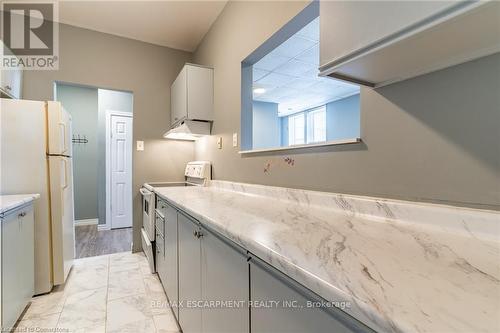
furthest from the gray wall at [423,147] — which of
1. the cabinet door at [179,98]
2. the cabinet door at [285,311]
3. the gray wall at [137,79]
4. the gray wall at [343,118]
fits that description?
the gray wall at [343,118]

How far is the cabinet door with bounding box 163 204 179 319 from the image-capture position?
5.25ft

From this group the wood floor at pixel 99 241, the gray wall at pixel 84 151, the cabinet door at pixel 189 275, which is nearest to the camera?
the cabinet door at pixel 189 275

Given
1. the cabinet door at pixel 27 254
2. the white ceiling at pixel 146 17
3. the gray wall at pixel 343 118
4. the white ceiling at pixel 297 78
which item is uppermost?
the white ceiling at pixel 146 17

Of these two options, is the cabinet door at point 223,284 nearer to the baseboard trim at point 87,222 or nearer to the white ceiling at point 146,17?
the white ceiling at point 146,17

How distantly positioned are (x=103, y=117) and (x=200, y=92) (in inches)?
103

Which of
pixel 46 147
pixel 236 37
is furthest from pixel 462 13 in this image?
pixel 46 147

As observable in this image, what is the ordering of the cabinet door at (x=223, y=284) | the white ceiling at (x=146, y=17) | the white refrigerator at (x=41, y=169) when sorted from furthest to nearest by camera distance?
the white ceiling at (x=146, y=17) < the white refrigerator at (x=41, y=169) < the cabinet door at (x=223, y=284)

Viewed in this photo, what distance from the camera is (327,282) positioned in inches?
18.4

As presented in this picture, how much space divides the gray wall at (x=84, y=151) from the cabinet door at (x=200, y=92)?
296cm

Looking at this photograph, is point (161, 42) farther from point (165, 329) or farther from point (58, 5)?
point (165, 329)

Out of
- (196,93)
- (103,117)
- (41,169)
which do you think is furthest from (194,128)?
(103,117)

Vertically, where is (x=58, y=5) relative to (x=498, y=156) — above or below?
above

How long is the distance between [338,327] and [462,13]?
0.71m

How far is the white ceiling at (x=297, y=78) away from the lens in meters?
2.69
